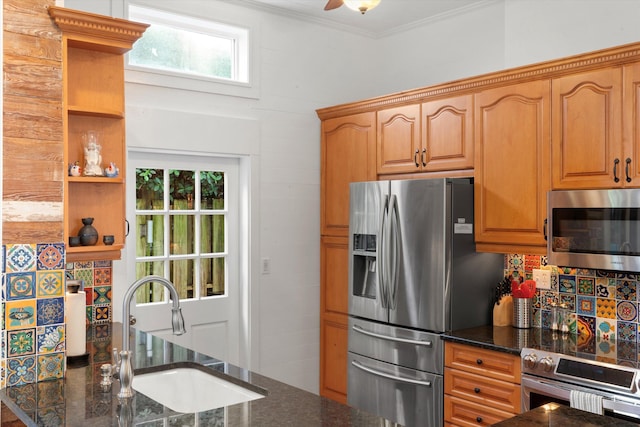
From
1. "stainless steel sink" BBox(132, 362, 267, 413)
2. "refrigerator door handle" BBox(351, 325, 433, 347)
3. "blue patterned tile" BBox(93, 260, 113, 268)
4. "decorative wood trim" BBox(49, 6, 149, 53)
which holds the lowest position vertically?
"refrigerator door handle" BBox(351, 325, 433, 347)

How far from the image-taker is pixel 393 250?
143 inches

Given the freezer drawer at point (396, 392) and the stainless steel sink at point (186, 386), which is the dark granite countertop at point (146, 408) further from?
the freezer drawer at point (396, 392)

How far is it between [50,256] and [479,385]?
2.24 metres

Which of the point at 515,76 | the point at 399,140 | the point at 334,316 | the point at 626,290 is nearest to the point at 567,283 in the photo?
the point at 626,290

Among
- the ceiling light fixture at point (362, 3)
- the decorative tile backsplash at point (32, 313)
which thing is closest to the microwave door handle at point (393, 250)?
the ceiling light fixture at point (362, 3)

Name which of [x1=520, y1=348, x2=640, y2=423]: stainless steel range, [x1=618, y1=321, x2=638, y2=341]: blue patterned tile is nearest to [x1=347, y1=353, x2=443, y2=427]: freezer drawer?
[x1=520, y1=348, x2=640, y2=423]: stainless steel range

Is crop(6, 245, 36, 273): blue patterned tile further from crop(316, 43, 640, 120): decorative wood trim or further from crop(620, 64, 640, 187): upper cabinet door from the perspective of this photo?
crop(620, 64, 640, 187): upper cabinet door

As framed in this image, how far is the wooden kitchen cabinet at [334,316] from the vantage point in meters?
4.30

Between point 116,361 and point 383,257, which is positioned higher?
point 383,257

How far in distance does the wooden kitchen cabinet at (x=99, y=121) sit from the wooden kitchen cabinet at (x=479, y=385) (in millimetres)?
1910

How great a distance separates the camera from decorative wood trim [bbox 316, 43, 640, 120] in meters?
2.86

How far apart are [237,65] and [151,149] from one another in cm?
92

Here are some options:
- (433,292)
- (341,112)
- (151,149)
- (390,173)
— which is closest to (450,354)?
(433,292)

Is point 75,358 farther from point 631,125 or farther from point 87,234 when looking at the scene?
point 631,125
